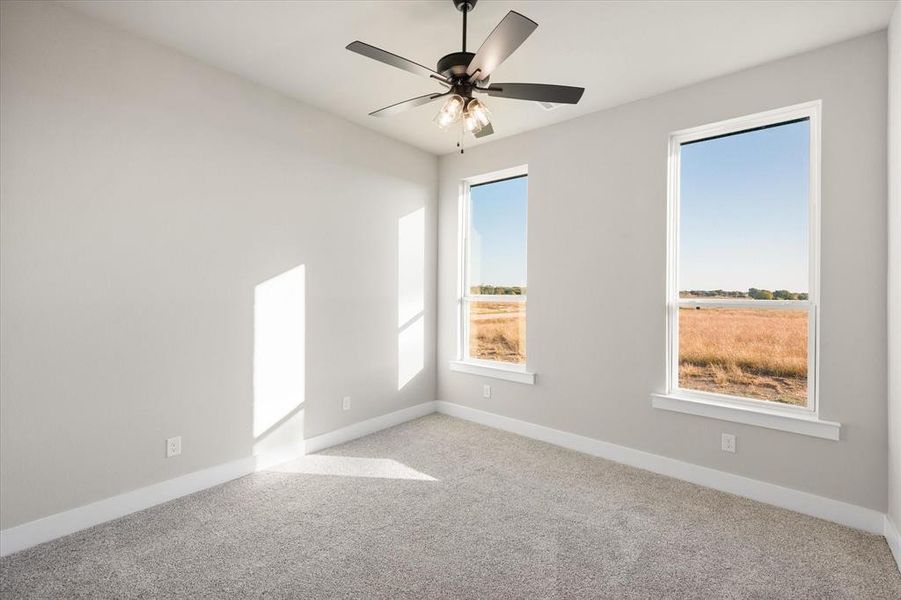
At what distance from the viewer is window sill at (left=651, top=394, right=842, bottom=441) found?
2.54 m

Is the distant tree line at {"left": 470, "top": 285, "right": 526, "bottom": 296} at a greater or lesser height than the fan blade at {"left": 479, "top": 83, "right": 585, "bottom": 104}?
lesser

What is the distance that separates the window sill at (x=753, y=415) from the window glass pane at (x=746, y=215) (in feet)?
2.46

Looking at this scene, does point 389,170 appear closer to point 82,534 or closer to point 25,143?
point 25,143

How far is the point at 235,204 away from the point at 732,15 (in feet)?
10.4

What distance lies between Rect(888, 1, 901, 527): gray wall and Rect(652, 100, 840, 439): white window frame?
30 centimetres

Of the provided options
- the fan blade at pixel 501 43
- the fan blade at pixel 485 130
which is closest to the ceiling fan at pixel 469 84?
→ the fan blade at pixel 501 43

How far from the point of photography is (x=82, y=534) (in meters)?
2.29

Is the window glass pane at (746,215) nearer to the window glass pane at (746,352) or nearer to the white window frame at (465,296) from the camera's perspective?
the window glass pane at (746,352)

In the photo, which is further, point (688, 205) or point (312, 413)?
point (312, 413)

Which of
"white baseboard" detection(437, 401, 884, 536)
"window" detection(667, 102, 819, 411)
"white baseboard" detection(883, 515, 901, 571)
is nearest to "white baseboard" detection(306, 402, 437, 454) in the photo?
"white baseboard" detection(437, 401, 884, 536)

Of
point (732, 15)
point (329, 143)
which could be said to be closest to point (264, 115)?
point (329, 143)

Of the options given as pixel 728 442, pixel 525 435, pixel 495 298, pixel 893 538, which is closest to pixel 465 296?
pixel 495 298

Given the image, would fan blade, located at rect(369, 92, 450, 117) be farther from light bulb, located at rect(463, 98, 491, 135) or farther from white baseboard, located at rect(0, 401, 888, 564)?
white baseboard, located at rect(0, 401, 888, 564)

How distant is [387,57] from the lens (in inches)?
77.0
